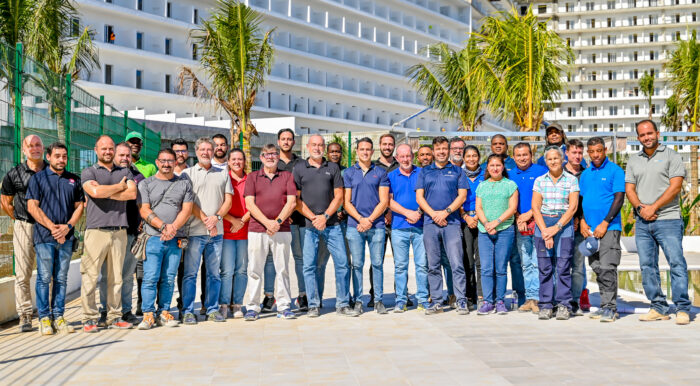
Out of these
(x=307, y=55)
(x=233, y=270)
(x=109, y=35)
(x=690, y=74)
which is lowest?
(x=233, y=270)

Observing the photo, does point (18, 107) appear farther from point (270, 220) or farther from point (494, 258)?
point (494, 258)

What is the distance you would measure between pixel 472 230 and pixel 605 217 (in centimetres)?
153

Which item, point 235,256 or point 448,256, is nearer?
point 235,256

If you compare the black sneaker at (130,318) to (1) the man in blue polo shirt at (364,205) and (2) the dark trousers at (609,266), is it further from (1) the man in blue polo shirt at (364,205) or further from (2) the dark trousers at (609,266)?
(2) the dark trousers at (609,266)

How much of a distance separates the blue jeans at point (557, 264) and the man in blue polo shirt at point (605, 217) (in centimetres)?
22

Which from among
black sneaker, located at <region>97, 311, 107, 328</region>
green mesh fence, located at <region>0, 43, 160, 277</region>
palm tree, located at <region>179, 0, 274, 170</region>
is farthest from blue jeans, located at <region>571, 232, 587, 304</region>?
palm tree, located at <region>179, 0, 274, 170</region>

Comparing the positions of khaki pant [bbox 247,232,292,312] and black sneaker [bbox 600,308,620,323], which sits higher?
khaki pant [bbox 247,232,292,312]

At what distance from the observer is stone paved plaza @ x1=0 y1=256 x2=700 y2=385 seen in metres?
5.24

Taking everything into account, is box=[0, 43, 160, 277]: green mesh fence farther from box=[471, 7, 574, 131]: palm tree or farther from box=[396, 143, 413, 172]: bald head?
box=[471, 7, 574, 131]: palm tree

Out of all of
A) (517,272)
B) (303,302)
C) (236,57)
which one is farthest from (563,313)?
(236,57)

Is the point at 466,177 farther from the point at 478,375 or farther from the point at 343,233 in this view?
the point at 478,375

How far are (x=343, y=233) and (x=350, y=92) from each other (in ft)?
184

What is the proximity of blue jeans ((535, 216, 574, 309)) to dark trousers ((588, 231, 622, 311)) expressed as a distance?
0.33 m

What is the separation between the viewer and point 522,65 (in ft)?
52.5
